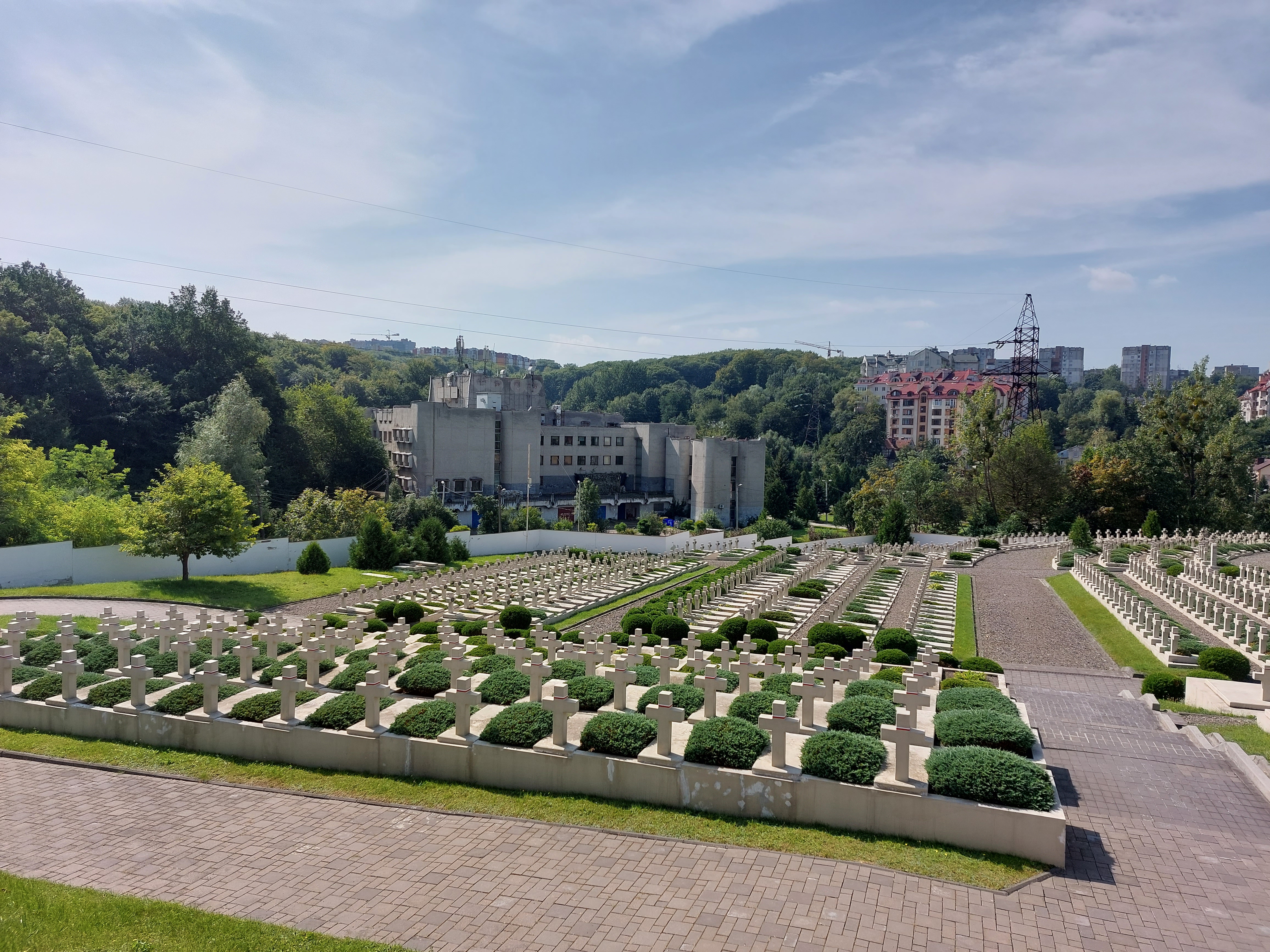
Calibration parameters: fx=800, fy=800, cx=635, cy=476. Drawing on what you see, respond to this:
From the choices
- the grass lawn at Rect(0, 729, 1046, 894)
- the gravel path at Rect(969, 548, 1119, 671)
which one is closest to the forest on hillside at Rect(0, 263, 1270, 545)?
the gravel path at Rect(969, 548, 1119, 671)

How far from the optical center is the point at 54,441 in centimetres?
4434

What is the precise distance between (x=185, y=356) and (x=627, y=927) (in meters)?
59.8

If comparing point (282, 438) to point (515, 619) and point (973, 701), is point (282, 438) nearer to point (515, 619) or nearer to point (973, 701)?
point (515, 619)

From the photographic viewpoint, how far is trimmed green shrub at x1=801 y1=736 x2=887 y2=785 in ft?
26.1

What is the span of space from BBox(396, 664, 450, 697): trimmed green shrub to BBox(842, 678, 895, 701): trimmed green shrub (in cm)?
547

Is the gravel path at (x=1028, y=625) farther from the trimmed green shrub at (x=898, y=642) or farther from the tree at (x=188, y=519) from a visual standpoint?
the tree at (x=188, y=519)

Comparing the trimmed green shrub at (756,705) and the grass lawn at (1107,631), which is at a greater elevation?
the trimmed green shrub at (756,705)

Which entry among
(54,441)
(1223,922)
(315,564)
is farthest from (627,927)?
(54,441)

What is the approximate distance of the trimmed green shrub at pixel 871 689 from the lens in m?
10.7

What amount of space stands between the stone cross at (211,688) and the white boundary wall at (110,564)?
63.6 feet

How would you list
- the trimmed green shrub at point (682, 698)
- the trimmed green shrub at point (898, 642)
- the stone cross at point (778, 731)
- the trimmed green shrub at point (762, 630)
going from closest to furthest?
the stone cross at point (778, 731) → the trimmed green shrub at point (682, 698) → the trimmed green shrub at point (898, 642) → the trimmed green shrub at point (762, 630)

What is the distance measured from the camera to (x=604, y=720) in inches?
353

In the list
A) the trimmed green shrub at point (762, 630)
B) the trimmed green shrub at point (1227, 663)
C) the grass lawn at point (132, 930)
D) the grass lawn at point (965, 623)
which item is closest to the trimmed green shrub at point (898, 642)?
the grass lawn at point (965, 623)

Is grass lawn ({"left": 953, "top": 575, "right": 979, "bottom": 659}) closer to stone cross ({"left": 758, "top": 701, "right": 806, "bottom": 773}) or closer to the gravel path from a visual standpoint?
the gravel path
